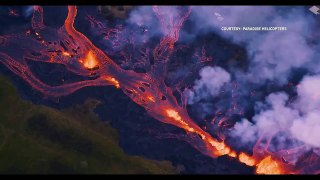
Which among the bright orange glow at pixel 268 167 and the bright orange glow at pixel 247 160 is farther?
the bright orange glow at pixel 247 160

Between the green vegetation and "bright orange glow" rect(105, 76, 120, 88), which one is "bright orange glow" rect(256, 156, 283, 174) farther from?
"bright orange glow" rect(105, 76, 120, 88)

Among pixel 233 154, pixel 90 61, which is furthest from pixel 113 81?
pixel 233 154

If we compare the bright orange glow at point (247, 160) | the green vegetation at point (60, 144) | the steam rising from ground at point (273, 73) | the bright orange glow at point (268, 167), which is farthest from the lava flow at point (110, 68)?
the green vegetation at point (60, 144)

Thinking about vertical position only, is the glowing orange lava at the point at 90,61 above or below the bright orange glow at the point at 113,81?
above

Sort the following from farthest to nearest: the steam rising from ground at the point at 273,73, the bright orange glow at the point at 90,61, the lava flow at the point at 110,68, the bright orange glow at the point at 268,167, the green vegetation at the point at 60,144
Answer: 1. the bright orange glow at the point at 90,61
2. the lava flow at the point at 110,68
3. the steam rising from ground at the point at 273,73
4. the bright orange glow at the point at 268,167
5. the green vegetation at the point at 60,144

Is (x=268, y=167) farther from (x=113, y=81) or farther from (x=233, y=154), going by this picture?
(x=113, y=81)

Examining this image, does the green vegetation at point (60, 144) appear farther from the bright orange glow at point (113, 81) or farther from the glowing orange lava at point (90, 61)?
the glowing orange lava at point (90, 61)

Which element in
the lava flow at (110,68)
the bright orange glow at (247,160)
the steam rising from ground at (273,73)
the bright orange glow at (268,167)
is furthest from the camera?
the lava flow at (110,68)
